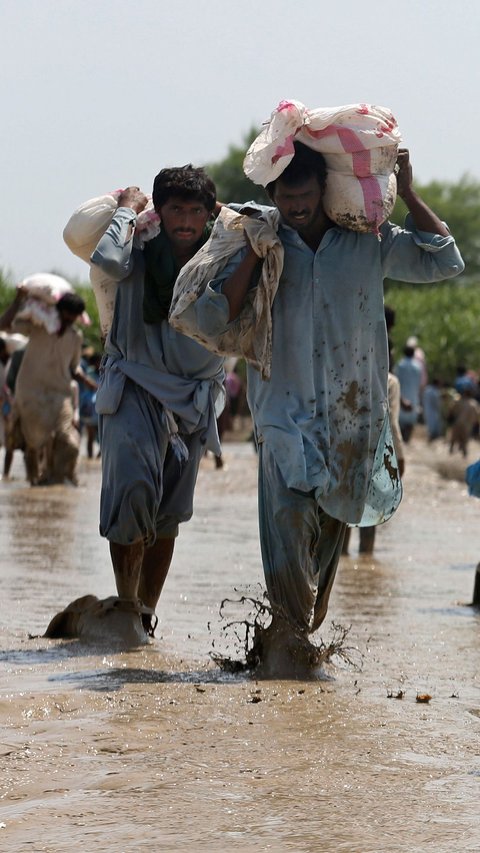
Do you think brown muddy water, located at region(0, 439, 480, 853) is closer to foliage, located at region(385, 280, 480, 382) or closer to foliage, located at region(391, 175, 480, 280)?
foliage, located at region(385, 280, 480, 382)

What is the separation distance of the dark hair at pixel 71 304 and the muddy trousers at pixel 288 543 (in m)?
8.70

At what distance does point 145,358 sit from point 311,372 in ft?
3.32

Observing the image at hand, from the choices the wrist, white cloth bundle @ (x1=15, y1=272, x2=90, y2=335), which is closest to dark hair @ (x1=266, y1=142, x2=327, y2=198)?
the wrist

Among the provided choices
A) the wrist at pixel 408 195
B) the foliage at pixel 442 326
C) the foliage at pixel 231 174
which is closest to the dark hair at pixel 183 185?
the wrist at pixel 408 195

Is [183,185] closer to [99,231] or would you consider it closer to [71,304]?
[99,231]

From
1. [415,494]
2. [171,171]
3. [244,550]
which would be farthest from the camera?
[415,494]

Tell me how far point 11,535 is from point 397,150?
18.7ft

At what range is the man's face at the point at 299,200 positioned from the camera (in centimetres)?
504

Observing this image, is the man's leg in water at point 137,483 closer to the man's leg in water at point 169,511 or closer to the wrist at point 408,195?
the man's leg in water at point 169,511

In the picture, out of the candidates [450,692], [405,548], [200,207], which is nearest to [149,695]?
[450,692]

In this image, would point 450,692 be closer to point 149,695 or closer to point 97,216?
point 149,695

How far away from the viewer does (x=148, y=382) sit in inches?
228

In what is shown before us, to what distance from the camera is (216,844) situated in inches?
131

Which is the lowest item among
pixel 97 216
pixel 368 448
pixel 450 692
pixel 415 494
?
pixel 415 494
